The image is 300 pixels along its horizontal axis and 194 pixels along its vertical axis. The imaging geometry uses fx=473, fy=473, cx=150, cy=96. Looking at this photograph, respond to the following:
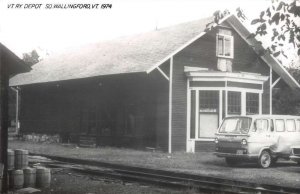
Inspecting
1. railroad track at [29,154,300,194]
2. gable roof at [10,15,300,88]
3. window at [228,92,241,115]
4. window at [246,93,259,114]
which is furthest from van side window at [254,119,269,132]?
window at [246,93,259,114]

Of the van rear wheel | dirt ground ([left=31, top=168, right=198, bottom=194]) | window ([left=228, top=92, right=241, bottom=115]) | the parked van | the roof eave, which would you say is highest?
the roof eave

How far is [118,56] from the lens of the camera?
83.1ft

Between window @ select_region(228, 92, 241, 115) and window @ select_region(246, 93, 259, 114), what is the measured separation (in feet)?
2.37

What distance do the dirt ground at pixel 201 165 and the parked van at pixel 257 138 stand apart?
0.47m

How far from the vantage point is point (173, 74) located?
22000mm

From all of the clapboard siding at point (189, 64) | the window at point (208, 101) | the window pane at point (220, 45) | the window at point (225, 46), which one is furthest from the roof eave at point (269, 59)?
the window at point (208, 101)

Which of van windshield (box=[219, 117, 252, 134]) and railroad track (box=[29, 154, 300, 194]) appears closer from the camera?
railroad track (box=[29, 154, 300, 194])

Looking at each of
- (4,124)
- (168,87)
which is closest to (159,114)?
(168,87)

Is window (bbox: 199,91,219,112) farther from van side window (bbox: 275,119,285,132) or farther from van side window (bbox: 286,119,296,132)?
van side window (bbox: 275,119,285,132)

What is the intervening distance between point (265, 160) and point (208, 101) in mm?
6350

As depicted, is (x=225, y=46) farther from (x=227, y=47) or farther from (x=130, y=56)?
(x=130, y=56)

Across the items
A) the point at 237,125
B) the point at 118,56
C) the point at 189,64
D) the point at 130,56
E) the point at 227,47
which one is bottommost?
the point at 237,125

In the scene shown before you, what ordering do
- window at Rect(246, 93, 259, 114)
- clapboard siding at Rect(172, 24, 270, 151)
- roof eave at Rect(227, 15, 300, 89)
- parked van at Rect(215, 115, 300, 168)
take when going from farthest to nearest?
roof eave at Rect(227, 15, 300, 89) → window at Rect(246, 93, 259, 114) → clapboard siding at Rect(172, 24, 270, 151) → parked van at Rect(215, 115, 300, 168)

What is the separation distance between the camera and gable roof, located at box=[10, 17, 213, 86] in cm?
2223
